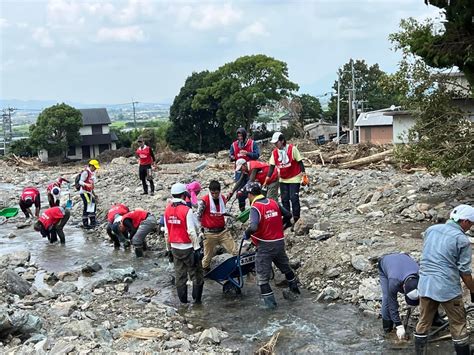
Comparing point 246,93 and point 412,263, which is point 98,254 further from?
point 246,93

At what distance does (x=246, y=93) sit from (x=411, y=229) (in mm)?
35759

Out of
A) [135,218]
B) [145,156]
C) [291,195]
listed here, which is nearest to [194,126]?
[145,156]

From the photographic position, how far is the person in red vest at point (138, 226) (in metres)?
12.3

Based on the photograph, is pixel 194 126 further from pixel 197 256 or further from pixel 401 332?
pixel 401 332

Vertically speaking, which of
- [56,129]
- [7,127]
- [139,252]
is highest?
[7,127]

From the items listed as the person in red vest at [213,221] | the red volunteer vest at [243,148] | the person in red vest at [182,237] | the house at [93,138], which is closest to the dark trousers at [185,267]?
the person in red vest at [182,237]

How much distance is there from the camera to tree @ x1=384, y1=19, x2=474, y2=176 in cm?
1036

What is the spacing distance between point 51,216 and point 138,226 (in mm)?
2769

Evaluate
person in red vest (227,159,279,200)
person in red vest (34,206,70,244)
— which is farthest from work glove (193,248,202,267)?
person in red vest (34,206,70,244)

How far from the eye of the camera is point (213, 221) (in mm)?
9523

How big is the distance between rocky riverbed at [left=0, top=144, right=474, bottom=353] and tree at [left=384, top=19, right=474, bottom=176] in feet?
3.35

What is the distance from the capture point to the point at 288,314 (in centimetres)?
808

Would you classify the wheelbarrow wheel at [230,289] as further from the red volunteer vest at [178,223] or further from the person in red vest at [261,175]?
the person in red vest at [261,175]

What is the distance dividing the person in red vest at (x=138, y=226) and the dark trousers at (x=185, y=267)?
356 cm
